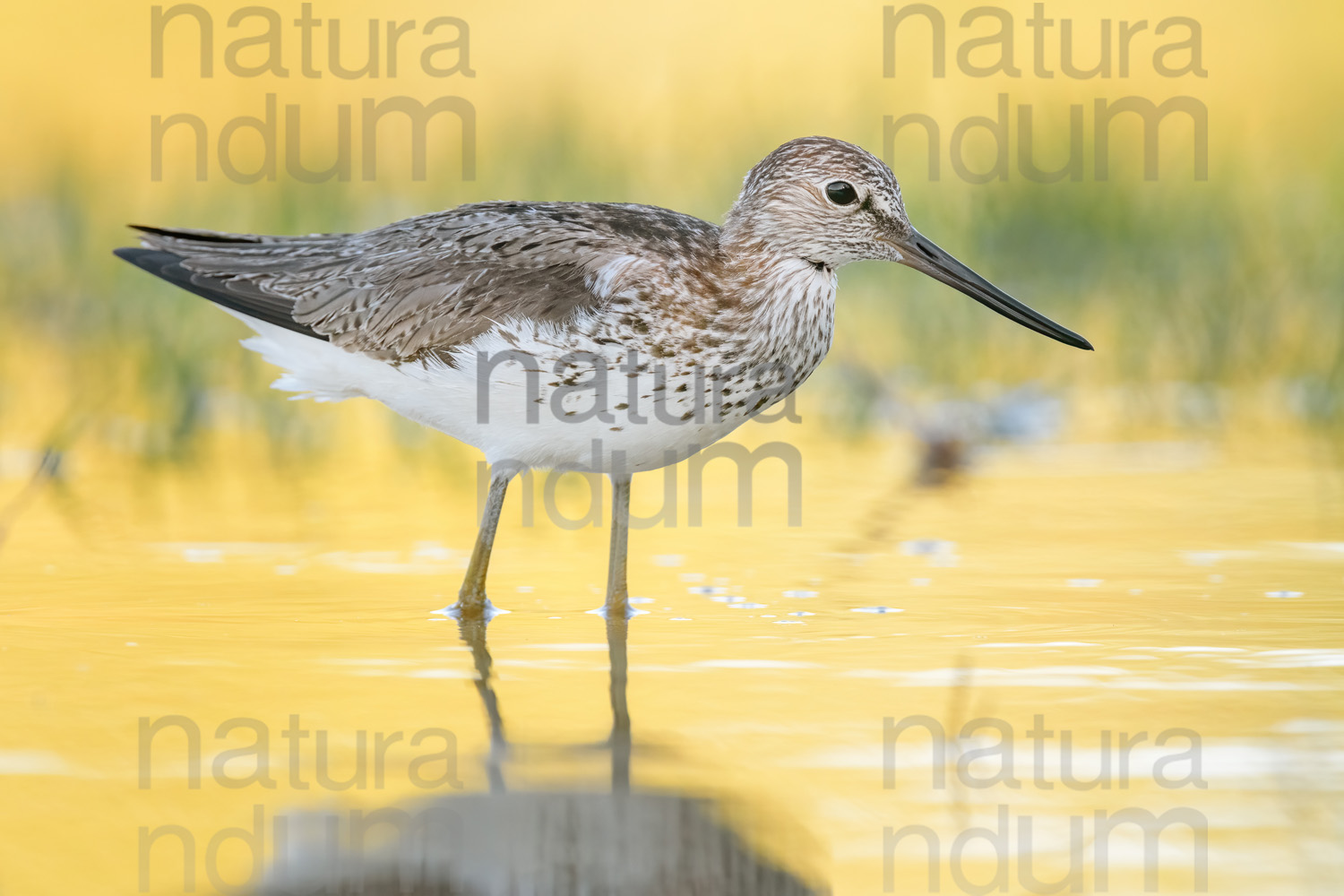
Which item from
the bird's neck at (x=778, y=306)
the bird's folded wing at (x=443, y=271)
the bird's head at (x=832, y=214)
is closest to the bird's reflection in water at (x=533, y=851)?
the bird's neck at (x=778, y=306)

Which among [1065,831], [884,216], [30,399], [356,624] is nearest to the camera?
[1065,831]

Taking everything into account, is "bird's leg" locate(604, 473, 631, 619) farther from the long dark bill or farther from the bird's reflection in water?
the bird's reflection in water

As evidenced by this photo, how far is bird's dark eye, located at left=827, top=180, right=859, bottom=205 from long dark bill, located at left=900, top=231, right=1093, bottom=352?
9.8 inches

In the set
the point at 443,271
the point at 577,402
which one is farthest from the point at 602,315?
the point at 443,271

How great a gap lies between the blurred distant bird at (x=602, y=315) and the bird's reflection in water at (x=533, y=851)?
6.53 feet

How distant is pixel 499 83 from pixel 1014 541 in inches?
295

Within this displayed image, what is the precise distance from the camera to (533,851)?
3.70m

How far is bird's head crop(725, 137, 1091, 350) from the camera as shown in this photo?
6.12 meters

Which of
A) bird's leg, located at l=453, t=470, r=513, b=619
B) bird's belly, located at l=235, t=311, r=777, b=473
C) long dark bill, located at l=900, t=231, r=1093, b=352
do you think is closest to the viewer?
bird's belly, located at l=235, t=311, r=777, b=473

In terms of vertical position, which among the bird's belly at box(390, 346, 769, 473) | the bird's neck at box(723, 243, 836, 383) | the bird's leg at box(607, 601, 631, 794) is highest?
the bird's neck at box(723, 243, 836, 383)

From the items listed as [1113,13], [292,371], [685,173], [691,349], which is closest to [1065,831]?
[691,349]

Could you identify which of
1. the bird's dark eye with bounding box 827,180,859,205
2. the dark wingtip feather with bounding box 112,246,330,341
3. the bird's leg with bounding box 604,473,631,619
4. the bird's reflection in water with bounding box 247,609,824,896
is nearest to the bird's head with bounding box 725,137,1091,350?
the bird's dark eye with bounding box 827,180,859,205

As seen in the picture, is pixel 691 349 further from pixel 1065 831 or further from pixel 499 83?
pixel 499 83

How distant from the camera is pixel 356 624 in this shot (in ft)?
18.3
